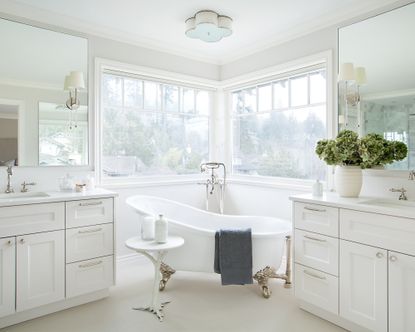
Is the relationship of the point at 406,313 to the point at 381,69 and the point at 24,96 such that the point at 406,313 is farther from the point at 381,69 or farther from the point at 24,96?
the point at 24,96

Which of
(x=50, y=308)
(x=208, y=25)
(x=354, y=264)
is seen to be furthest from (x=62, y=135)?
(x=354, y=264)

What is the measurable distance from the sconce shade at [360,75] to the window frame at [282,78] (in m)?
0.23

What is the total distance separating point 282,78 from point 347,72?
0.89m

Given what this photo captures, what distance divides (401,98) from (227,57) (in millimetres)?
2243

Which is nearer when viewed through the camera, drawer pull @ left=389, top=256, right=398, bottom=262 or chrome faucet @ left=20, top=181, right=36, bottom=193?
drawer pull @ left=389, top=256, right=398, bottom=262

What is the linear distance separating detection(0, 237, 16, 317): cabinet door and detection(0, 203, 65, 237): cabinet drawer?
8 cm

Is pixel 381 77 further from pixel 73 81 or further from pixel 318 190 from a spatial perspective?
pixel 73 81

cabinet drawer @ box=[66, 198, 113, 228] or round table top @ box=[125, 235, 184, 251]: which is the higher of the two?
cabinet drawer @ box=[66, 198, 113, 228]

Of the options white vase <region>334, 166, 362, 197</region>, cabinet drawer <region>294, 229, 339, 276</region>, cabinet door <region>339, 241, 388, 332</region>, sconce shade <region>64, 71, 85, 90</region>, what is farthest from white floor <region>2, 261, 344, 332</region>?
sconce shade <region>64, 71, 85, 90</region>

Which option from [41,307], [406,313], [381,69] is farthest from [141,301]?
[381,69]

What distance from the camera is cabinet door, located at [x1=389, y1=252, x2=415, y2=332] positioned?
6.07 ft

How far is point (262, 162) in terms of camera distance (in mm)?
3947

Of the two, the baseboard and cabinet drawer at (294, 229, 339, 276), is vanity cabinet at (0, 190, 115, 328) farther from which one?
cabinet drawer at (294, 229, 339, 276)

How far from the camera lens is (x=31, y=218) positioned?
235 centimetres
